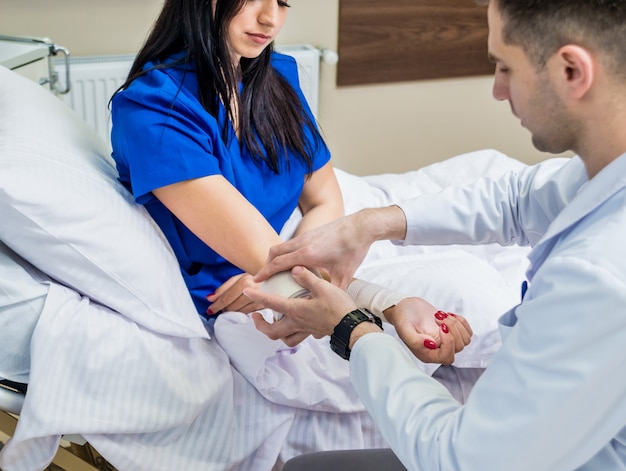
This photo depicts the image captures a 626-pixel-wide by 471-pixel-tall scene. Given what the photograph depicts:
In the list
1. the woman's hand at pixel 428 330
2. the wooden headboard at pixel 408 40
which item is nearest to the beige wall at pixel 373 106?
the wooden headboard at pixel 408 40

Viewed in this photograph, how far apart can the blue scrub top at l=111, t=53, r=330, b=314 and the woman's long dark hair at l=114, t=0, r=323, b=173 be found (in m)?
0.02

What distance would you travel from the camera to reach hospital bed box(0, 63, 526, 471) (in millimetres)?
1282

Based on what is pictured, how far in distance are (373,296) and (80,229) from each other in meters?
0.49

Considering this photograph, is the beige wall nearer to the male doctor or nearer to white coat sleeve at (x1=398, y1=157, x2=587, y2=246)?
white coat sleeve at (x1=398, y1=157, x2=587, y2=246)

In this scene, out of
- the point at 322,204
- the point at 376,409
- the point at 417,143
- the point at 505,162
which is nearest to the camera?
the point at 376,409

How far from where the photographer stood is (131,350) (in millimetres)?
1326

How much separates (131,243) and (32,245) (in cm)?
15

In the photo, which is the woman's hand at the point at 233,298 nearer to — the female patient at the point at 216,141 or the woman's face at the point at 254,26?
the female patient at the point at 216,141

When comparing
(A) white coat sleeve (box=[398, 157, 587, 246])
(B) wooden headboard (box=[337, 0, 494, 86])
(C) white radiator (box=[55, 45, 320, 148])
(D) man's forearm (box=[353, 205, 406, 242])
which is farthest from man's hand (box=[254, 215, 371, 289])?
(B) wooden headboard (box=[337, 0, 494, 86])

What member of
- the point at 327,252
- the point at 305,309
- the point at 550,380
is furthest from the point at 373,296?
the point at 550,380

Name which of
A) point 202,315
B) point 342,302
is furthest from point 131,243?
point 342,302

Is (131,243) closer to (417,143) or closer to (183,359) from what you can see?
(183,359)

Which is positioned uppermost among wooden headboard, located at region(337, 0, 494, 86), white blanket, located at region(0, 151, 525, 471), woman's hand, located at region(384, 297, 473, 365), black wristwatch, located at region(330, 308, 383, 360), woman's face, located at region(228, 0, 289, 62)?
woman's face, located at region(228, 0, 289, 62)

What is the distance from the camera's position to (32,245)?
1320 mm
